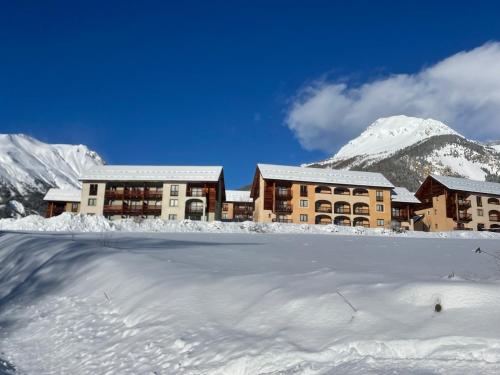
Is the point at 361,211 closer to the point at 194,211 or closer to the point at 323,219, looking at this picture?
the point at 323,219

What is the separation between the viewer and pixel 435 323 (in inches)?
179

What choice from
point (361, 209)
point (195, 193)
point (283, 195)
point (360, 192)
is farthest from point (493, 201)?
point (195, 193)

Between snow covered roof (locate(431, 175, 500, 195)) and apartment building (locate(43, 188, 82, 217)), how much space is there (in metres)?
60.3

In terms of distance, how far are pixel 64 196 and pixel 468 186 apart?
67750 mm

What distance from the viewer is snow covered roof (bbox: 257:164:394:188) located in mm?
59562

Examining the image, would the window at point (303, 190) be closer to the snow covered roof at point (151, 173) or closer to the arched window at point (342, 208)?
the arched window at point (342, 208)

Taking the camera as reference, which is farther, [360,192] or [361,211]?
[360,192]

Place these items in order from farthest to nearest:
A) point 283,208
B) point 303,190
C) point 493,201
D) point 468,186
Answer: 1. point 493,201
2. point 468,186
3. point 303,190
4. point 283,208

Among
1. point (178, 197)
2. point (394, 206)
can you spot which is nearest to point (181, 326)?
point (178, 197)

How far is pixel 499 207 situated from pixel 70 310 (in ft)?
245

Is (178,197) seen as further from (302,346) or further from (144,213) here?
(302,346)

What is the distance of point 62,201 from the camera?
6631 cm

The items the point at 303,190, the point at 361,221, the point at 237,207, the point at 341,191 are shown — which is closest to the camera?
the point at 303,190

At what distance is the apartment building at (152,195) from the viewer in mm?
59781
